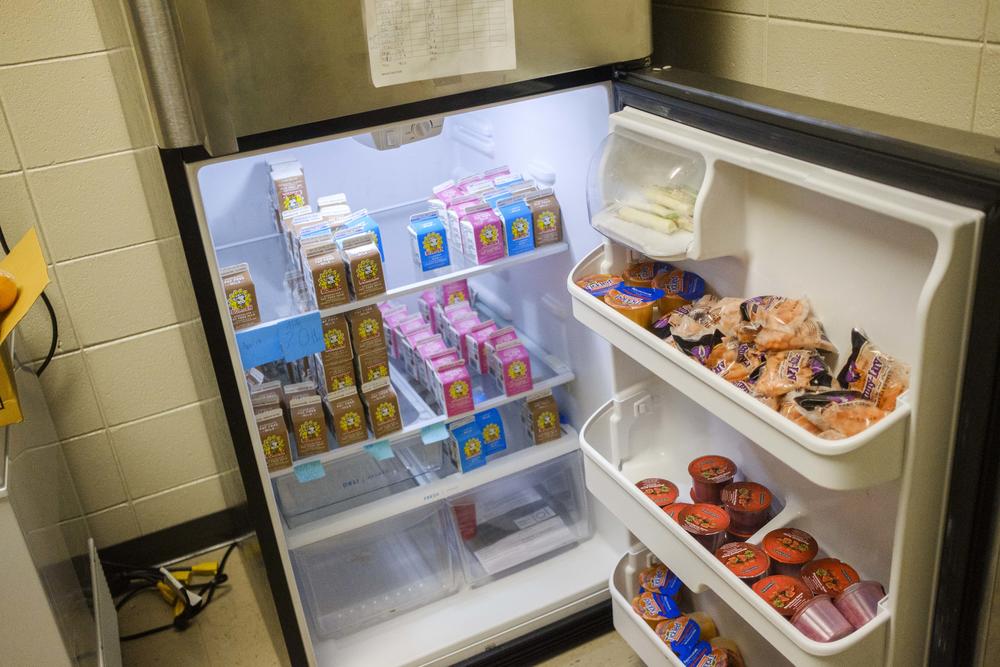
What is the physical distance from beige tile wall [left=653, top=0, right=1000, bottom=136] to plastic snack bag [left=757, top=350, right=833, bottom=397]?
412 millimetres

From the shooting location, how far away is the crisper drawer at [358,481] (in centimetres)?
206

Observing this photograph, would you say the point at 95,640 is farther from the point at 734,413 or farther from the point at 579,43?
the point at 579,43

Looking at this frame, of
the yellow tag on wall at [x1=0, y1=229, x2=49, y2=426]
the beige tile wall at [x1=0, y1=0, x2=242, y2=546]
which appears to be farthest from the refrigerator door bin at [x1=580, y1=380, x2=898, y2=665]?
the yellow tag on wall at [x1=0, y1=229, x2=49, y2=426]

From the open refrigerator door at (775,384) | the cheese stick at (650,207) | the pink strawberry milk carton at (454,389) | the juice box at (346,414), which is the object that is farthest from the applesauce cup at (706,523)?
the juice box at (346,414)

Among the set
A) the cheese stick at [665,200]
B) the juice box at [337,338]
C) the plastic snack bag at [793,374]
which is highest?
the cheese stick at [665,200]

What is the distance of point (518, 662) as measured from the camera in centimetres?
205

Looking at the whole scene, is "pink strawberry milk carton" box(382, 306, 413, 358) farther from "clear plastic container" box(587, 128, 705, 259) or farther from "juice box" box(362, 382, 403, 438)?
"clear plastic container" box(587, 128, 705, 259)

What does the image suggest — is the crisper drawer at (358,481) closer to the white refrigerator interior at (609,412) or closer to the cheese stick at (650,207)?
the white refrigerator interior at (609,412)

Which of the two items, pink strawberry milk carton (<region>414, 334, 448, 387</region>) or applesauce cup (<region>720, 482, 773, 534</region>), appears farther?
pink strawberry milk carton (<region>414, 334, 448, 387</region>)

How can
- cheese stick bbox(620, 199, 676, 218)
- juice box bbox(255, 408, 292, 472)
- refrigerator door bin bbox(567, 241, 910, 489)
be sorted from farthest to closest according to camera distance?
juice box bbox(255, 408, 292, 472), cheese stick bbox(620, 199, 676, 218), refrigerator door bin bbox(567, 241, 910, 489)

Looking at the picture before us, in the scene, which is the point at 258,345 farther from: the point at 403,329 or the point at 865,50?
the point at 865,50

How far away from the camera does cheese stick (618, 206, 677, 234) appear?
143cm

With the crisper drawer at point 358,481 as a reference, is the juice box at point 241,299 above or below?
above

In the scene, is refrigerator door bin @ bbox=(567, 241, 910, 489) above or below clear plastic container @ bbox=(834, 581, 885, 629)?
above
